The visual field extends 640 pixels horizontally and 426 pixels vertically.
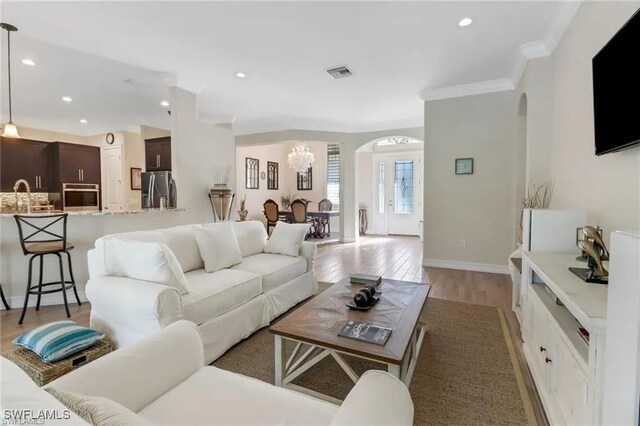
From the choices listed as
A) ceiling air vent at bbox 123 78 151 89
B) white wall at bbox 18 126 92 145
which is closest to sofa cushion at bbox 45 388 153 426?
ceiling air vent at bbox 123 78 151 89

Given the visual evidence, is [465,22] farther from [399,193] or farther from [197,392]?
[399,193]

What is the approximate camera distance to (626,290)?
0.80 meters

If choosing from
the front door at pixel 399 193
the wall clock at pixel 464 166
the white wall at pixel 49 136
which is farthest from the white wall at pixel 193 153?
the front door at pixel 399 193

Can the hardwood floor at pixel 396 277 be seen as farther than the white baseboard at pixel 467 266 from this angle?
No

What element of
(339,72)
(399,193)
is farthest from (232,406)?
(399,193)

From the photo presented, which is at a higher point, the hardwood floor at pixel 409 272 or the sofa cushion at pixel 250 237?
the sofa cushion at pixel 250 237

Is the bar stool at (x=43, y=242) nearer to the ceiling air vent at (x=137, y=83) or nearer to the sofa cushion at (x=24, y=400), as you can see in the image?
the ceiling air vent at (x=137, y=83)

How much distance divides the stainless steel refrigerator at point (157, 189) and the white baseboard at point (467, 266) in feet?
13.2

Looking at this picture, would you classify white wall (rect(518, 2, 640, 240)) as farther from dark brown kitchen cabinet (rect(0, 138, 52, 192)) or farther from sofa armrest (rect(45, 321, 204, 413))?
dark brown kitchen cabinet (rect(0, 138, 52, 192))

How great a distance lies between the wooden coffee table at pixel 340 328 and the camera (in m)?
1.47

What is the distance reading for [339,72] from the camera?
3945 mm

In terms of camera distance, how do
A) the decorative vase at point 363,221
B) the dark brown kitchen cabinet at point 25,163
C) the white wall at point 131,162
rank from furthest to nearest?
the decorative vase at point 363,221
the white wall at point 131,162
the dark brown kitchen cabinet at point 25,163

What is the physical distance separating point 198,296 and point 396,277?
2.86 meters

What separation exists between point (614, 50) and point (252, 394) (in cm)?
252
